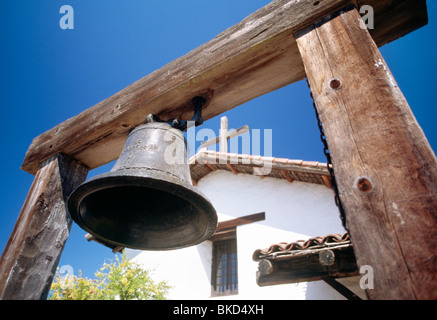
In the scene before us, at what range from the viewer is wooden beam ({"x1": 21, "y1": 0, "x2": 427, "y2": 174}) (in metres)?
1.32

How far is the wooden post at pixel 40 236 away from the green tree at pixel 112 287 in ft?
15.3

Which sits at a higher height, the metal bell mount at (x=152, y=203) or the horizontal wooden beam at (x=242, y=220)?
the horizontal wooden beam at (x=242, y=220)

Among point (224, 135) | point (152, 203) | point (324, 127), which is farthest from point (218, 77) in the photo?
point (224, 135)

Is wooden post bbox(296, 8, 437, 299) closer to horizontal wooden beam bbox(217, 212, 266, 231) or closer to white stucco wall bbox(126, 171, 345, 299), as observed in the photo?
white stucco wall bbox(126, 171, 345, 299)

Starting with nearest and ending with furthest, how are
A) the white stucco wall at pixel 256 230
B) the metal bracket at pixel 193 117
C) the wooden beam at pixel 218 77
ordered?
the wooden beam at pixel 218 77 → the metal bracket at pixel 193 117 → the white stucco wall at pixel 256 230

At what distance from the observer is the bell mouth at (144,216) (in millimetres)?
1432

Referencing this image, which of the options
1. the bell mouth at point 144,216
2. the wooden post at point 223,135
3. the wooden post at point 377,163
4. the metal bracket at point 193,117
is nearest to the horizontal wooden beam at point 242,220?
the wooden post at point 223,135

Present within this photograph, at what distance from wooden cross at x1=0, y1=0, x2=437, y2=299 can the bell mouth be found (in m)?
0.45

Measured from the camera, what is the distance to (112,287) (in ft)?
19.6

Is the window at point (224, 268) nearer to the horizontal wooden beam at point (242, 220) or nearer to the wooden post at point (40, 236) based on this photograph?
the horizontal wooden beam at point (242, 220)

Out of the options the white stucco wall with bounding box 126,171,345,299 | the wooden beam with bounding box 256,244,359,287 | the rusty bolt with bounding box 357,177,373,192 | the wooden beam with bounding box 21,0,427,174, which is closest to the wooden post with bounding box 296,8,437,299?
the rusty bolt with bounding box 357,177,373,192

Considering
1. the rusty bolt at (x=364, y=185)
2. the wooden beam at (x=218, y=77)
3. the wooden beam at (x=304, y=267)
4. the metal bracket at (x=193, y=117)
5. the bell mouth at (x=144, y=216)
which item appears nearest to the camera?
the rusty bolt at (x=364, y=185)

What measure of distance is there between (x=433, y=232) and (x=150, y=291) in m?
6.37
